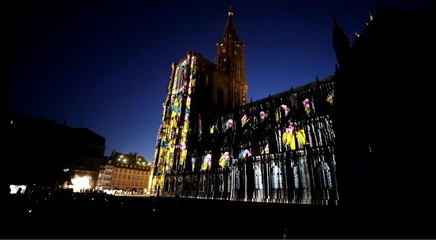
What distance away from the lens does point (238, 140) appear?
30969mm

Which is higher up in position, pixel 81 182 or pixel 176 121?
pixel 176 121

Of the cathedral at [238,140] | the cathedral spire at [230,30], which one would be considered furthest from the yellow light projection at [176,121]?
the cathedral spire at [230,30]

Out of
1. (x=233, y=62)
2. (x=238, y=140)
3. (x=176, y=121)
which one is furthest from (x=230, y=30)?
(x=238, y=140)

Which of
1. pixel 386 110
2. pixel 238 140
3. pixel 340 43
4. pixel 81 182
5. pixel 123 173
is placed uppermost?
pixel 340 43

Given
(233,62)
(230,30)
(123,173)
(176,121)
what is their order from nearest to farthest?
(176,121) → (233,62) → (230,30) → (123,173)

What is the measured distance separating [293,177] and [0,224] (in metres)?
22.0

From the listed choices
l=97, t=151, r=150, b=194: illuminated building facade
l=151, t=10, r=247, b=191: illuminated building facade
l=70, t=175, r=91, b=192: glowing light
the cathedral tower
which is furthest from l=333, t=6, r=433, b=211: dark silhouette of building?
l=97, t=151, r=150, b=194: illuminated building facade

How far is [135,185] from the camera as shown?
69.5 meters

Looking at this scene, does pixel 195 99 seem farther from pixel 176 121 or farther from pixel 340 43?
pixel 340 43

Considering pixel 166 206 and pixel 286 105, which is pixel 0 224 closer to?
pixel 166 206

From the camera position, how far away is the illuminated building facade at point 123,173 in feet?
216

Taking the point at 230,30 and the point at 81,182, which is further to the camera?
the point at 230,30

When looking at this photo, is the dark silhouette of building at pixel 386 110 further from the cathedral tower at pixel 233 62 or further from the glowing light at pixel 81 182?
the glowing light at pixel 81 182

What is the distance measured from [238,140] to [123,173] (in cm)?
5456
